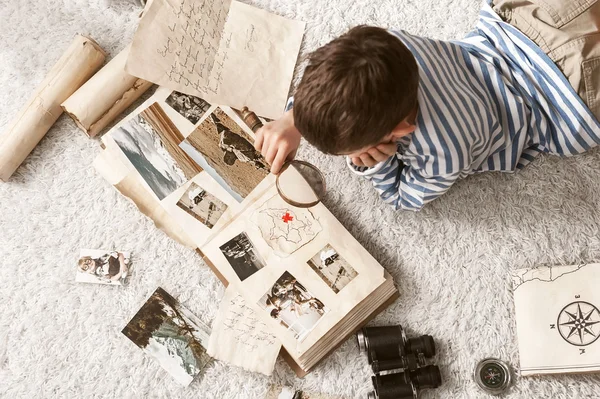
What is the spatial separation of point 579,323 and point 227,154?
64 centimetres

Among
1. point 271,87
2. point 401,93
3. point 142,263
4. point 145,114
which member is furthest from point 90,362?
point 401,93

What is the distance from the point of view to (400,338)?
0.89m

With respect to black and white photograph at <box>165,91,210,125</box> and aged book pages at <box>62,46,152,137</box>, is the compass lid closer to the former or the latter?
black and white photograph at <box>165,91,210,125</box>

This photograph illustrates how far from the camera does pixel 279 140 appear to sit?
0.80 meters

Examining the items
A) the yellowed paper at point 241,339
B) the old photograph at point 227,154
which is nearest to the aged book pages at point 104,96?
the old photograph at point 227,154

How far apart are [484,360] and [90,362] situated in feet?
2.16

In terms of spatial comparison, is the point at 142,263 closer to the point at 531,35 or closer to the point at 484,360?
the point at 484,360

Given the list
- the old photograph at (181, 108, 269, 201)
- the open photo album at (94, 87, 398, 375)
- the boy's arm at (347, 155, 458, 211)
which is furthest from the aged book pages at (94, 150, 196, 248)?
the boy's arm at (347, 155, 458, 211)

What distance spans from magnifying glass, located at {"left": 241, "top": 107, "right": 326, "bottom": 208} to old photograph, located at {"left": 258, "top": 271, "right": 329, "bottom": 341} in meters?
0.12

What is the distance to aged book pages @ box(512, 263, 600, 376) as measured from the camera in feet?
2.88

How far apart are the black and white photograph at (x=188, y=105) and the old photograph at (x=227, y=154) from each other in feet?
0.06

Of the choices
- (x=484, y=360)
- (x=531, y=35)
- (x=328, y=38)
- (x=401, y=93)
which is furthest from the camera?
(x=328, y=38)

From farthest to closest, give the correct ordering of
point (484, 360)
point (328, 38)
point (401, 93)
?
point (328, 38) < point (484, 360) < point (401, 93)

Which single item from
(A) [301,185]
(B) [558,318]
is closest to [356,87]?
(A) [301,185]
